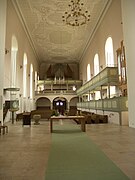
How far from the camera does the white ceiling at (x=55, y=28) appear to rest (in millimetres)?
13688

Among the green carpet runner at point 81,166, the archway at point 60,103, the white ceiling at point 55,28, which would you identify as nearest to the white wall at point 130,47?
the green carpet runner at point 81,166

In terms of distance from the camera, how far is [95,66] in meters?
19.2

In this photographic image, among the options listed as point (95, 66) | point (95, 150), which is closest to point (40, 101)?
point (95, 66)

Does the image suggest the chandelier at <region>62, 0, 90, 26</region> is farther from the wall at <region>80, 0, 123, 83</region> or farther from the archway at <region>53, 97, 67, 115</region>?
the archway at <region>53, 97, 67, 115</region>

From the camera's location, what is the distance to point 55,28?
17.9 meters

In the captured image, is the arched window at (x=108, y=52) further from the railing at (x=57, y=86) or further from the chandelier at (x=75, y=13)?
the railing at (x=57, y=86)

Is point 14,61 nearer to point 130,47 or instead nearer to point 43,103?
point 130,47

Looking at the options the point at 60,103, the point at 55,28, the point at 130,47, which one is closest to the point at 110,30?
the point at 130,47

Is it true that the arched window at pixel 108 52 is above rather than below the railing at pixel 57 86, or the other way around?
above

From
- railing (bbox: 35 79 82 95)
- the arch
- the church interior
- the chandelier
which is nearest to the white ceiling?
the church interior

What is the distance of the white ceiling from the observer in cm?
1369

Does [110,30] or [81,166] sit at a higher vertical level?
[110,30]

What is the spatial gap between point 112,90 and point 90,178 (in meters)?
11.9

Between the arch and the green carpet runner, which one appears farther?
the arch
